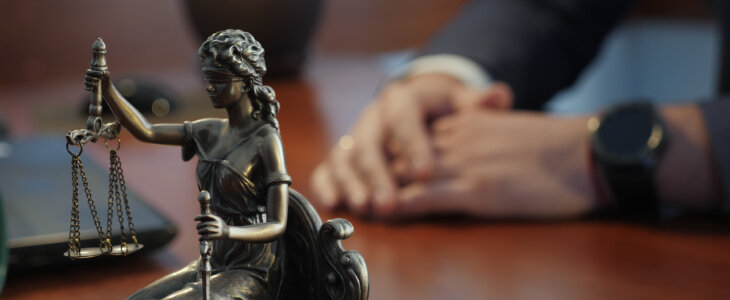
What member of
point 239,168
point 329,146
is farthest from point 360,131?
point 239,168

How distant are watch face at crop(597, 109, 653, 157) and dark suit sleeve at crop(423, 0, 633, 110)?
1.30 ft

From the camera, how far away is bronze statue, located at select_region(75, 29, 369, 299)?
41cm

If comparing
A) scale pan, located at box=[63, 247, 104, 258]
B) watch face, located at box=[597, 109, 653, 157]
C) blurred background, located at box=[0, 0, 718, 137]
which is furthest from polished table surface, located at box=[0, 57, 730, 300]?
A: blurred background, located at box=[0, 0, 718, 137]

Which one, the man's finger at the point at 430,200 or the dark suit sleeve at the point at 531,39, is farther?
the dark suit sleeve at the point at 531,39

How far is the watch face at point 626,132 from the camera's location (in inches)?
38.1

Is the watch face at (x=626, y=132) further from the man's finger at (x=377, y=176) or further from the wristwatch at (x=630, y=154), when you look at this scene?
the man's finger at (x=377, y=176)

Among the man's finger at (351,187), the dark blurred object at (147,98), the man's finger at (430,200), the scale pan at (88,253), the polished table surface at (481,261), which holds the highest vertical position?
the dark blurred object at (147,98)

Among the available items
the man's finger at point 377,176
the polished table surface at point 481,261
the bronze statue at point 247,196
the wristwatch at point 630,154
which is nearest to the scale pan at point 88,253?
the bronze statue at point 247,196

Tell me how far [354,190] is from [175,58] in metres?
0.98

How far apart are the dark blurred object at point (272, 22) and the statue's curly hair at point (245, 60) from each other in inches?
39.4

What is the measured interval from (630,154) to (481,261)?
30 cm

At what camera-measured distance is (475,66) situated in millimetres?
1351

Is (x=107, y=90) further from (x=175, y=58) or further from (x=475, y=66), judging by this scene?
(x=175, y=58)

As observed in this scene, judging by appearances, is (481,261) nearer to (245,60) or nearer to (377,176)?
(377,176)
